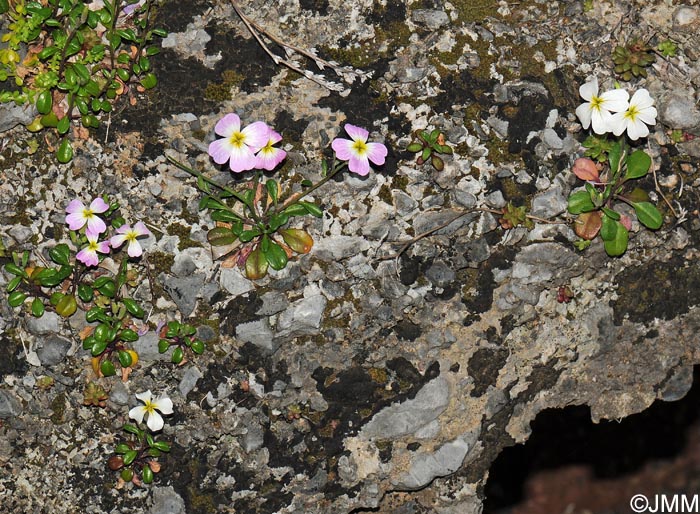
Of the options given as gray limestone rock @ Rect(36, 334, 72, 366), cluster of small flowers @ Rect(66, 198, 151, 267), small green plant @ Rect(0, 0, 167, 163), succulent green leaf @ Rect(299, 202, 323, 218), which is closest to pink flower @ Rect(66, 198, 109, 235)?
cluster of small flowers @ Rect(66, 198, 151, 267)

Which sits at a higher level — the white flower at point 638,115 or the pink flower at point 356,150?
the white flower at point 638,115

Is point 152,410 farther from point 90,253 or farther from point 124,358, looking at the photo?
point 90,253

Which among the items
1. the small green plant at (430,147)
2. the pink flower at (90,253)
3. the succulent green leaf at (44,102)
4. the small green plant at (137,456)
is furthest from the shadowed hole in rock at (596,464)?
the succulent green leaf at (44,102)

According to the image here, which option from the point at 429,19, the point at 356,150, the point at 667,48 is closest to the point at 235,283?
the point at 356,150

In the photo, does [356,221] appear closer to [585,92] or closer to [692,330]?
[585,92]

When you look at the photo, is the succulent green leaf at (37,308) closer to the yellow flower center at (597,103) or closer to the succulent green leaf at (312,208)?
the succulent green leaf at (312,208)
